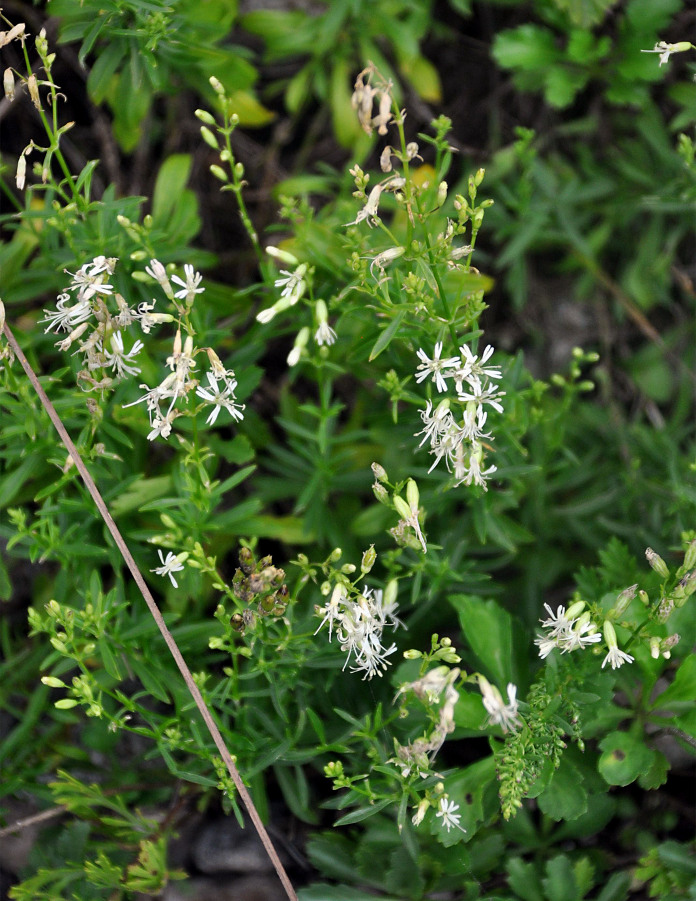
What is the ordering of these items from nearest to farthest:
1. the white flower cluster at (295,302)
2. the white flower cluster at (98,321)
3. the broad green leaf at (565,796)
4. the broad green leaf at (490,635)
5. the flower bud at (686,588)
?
the flower bud at (686,588) < the white flower cluster at (98,321) < the white flower cluster at (295,302) < the broad green leaf at (565,796) < the broad green leaf at (490,635)

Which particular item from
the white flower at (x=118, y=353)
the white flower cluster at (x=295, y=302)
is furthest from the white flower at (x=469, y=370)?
the white flower at (x=118, y=353)

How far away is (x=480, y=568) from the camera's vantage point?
120 inches

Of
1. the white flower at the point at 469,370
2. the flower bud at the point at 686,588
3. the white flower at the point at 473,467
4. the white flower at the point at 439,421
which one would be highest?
the white flower at the point at 469,370

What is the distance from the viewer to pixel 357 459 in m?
3.12

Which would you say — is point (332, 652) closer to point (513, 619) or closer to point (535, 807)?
point (513, 619)

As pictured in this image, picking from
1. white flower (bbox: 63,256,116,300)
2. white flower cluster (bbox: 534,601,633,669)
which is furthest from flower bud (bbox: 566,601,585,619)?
white flower (bbox: 63,256,116,300)

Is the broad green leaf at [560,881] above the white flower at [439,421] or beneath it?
beneath

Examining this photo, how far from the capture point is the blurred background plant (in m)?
2.39

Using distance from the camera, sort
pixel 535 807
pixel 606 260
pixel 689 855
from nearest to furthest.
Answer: pixel 689 855, pixel 535 807, pixel 606 260

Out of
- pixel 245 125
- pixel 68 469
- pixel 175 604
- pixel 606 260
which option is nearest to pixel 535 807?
pixel 175 604

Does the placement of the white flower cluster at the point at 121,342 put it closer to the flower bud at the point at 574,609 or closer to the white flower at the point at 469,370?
the white flower at the point at 469,370

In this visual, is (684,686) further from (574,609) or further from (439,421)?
(439,421)

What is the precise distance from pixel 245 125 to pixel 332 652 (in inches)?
104

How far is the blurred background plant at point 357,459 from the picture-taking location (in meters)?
2.39
